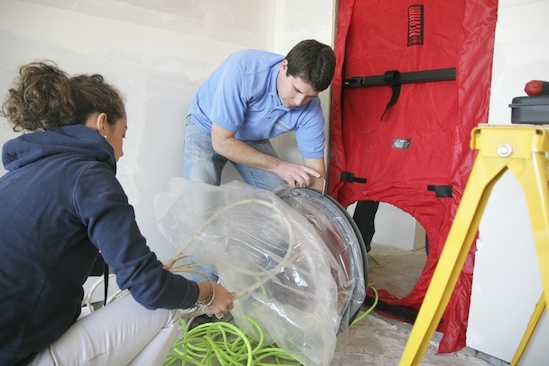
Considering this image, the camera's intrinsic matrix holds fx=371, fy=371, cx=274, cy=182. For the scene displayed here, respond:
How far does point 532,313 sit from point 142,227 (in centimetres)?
146

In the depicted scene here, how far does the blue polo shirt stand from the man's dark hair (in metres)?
0.17

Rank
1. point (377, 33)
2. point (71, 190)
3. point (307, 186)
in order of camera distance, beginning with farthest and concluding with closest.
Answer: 1. point (377, 33)
2. point (307, 186)
3. point (71, 190)

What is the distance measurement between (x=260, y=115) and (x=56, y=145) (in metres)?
0.92

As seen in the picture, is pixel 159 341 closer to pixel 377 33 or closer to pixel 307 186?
pixel 307 186

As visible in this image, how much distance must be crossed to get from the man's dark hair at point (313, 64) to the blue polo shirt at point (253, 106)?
0.17 meters

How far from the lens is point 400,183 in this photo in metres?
1.56

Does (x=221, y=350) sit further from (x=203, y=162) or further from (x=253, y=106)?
(x=253, y=106)

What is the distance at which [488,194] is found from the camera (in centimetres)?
63

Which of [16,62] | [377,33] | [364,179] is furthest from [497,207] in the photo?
[16,62]

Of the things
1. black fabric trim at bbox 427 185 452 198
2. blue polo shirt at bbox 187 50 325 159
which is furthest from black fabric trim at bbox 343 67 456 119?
black fabric trim at bbox 427 185 452 198

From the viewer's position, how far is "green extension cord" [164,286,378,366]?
1.19 m

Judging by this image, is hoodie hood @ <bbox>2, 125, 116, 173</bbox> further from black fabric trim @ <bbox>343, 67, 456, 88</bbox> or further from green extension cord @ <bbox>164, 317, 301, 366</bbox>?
black fabric trim @ <bbox>343, 67, 456, 88</bbox>

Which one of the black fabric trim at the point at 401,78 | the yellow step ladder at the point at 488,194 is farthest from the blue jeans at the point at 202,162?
the yellow step ladder at the point at 488,194

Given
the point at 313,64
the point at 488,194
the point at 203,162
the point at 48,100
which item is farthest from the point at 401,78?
the point at 48,100
